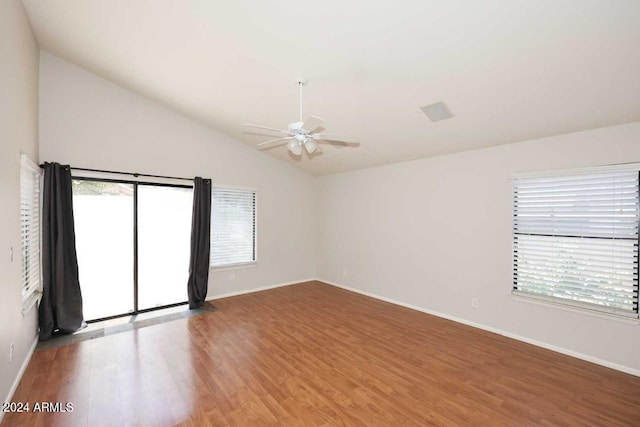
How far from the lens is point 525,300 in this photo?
11.5 ft

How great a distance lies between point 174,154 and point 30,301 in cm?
273

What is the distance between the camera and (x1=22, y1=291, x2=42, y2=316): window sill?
2899mm

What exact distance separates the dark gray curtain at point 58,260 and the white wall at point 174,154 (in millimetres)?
468

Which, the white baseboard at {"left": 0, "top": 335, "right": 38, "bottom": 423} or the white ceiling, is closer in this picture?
the white ceiling

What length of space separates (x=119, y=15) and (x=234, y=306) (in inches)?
166

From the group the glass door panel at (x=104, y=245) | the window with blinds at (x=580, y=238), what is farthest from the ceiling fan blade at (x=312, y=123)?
the glass door panel at (x=104, y=245)

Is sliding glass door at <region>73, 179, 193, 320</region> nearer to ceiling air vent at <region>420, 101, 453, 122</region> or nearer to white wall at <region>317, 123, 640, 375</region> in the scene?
white wall at <region>317, 123, 640, 375</region>

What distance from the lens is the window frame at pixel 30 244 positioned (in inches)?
113

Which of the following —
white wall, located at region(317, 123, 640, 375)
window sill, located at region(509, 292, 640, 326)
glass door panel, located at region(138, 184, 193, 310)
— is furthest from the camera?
glass door panel, located at region(138, 184, 193, 310)

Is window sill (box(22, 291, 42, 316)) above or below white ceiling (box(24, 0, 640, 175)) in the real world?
below

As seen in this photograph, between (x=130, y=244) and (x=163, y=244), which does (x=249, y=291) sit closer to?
(x=163, y=244)

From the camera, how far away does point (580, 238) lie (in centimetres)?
318

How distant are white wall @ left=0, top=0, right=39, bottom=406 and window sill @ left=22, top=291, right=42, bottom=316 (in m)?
0.08

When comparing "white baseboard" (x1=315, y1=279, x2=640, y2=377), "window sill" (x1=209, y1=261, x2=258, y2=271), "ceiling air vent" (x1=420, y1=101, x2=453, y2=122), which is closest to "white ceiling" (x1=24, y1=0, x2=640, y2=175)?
"ceiling air vent" (x1=420, y1=101, x2=453, y2=122)
